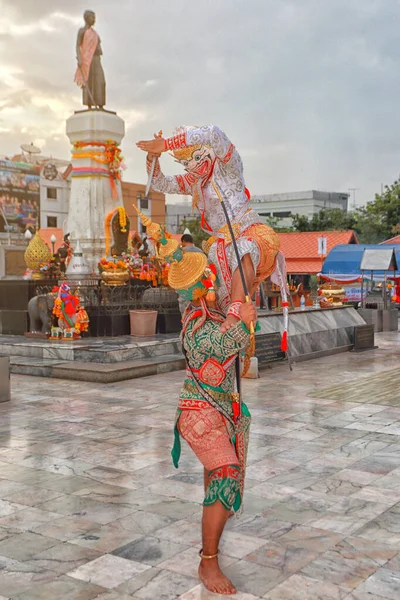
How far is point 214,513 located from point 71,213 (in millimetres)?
14714

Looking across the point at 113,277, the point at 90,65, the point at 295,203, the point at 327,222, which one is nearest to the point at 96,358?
the point at 113,277

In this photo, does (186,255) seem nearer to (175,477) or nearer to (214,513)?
(214,513)

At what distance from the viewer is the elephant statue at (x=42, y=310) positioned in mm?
13211

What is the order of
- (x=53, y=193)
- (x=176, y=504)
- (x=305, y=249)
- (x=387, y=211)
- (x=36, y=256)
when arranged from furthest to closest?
(x=53, y=193), (x=387, y=211), (x=305, y=249), (x=36, y=256), (x=176, y=504)

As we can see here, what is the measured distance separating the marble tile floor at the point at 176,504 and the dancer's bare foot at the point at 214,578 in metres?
0.07

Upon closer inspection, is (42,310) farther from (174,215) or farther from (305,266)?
(174,215)

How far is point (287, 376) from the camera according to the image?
1129 centimetres

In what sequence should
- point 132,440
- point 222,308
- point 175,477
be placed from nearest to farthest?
point 222,308 → point 175,477 → point 132,440

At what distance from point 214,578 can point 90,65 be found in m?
16.6

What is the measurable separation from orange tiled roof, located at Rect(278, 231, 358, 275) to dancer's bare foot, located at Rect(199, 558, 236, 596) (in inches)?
1090

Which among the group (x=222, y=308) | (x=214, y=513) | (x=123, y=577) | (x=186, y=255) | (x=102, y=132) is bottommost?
(x=123, y=577)

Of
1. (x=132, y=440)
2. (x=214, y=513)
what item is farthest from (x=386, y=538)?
(x=132, y=440)

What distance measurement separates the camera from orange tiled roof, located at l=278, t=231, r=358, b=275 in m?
31.4

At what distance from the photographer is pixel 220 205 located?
430 centimetres
